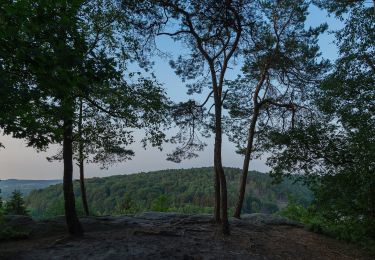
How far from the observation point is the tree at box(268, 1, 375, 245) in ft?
34.9

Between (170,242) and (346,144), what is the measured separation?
7025 millimetres

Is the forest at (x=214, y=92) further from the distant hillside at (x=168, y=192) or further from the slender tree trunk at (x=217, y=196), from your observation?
the distant hillside at (x=168, y=192)

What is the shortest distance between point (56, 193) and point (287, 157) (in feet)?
402

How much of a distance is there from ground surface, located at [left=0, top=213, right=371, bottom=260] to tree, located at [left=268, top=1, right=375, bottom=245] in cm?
282

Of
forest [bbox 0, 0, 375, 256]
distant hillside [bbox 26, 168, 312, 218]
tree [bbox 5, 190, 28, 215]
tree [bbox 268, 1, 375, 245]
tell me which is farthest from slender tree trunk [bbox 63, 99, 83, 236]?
distant hillside [bbox 26, 168, 312, 218]

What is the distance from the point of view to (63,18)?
6.27 metres

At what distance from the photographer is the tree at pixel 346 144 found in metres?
10.6

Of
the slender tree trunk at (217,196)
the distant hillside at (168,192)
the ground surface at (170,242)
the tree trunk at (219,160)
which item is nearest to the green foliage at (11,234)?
the ground surface at (170,242)

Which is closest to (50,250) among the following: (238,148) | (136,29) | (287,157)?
(287,157)

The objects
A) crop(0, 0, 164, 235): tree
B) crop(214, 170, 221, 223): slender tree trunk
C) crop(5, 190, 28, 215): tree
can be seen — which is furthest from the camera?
crop(5, 190, 28, 215): tree

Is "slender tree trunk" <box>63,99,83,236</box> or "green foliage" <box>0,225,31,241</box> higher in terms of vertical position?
"slender tree trunk" <box>63,99,83,236</box>

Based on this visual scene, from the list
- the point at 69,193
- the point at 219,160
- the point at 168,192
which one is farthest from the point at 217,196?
the point at 168,192

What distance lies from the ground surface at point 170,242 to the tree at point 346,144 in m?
2.82

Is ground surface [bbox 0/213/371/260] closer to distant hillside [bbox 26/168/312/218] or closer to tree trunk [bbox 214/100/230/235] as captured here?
tree trunk [bbox 214/100/230/235]
